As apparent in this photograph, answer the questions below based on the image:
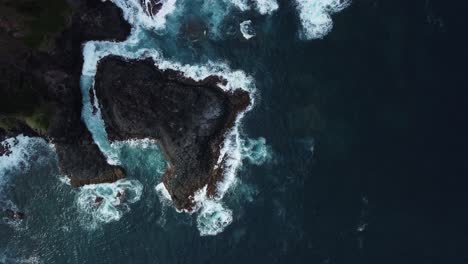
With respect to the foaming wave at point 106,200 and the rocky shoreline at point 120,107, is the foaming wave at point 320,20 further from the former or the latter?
the foaming wave at point 106,200

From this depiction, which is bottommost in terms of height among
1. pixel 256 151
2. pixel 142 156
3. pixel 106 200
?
pixel 106 200

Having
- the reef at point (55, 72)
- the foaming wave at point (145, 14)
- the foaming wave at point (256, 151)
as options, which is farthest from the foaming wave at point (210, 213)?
the foaming wave at point (145, 14)

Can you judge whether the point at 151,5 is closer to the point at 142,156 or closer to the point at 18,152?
the point at 142,156

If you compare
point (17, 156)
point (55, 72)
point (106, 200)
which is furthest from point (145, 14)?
point (17, 156)

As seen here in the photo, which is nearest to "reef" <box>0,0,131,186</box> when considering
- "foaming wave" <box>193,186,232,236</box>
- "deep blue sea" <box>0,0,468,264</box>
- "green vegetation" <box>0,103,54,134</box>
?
"green vegetation" <box>0,103,54,134</box>

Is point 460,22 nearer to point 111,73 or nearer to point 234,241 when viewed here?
point 234,241

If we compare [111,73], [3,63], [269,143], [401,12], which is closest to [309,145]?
[269,143]

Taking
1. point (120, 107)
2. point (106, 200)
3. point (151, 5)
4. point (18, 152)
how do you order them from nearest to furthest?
point (120, 107)
point (151, 5)
point (106, 200)
point (18, 152)
